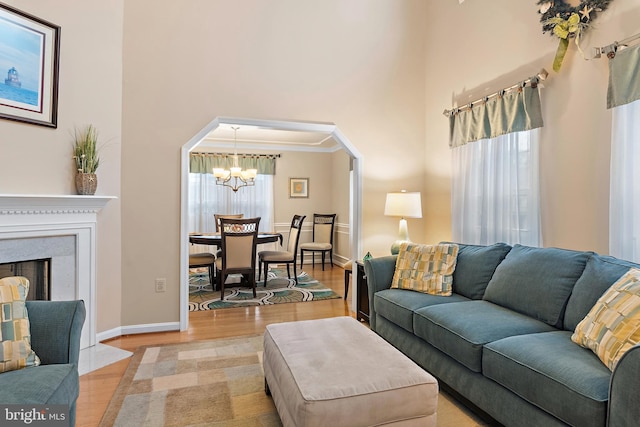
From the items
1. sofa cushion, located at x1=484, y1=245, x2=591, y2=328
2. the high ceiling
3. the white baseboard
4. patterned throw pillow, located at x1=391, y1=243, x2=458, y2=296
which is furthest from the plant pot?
the high ceiling

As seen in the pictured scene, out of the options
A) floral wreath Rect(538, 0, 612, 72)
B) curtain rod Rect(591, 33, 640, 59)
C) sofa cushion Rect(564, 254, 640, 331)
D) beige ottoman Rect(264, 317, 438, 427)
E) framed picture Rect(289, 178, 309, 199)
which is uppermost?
floral wreath Rect(538, 0, 612, 72)

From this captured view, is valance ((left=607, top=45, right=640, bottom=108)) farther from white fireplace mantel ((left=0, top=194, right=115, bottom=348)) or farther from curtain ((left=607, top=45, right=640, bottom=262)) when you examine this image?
white fireplace mantel ((left=0, top=194, right=115, bottom=348))

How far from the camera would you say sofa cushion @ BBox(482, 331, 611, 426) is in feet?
4.51

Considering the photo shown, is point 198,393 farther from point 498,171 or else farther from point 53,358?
point 498,171

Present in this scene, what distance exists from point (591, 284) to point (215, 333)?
2923mm

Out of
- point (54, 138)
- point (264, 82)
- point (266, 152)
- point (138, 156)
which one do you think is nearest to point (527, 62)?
point (264, 82)

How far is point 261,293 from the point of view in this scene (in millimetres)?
4828

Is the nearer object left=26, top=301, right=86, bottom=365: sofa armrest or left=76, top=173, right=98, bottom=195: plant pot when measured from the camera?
left=26, top=301, right=86, bottom=365: sofa armrest

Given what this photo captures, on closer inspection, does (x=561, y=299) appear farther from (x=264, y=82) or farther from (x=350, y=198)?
(x=350, y=198)

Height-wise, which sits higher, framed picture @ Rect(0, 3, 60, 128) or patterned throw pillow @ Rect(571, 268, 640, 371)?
framed picture @ Rect(0, 3, 60, 128)

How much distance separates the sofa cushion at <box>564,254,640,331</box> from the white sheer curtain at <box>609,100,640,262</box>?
0.27 meters

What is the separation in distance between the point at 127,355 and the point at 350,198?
4.48 m

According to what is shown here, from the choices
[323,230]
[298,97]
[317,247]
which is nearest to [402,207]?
[298,97]

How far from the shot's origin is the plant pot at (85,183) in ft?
9.52
